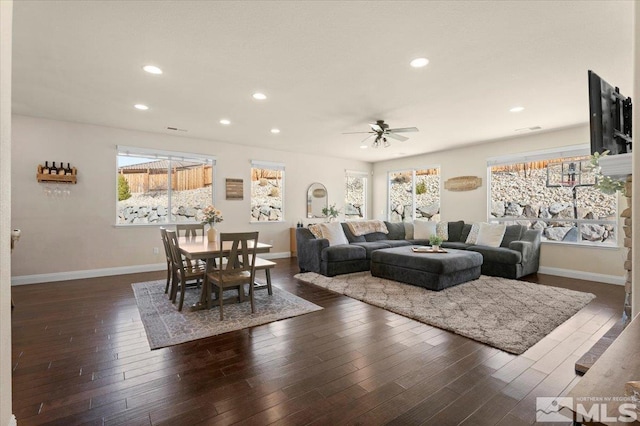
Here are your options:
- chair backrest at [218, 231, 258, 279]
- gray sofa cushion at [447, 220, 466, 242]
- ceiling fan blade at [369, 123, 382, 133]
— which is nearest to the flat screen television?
ceiling fan blade at [369, 123, 382, 133]

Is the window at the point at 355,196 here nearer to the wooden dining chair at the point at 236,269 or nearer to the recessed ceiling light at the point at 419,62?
the wooden dining chair at the point at 236,269

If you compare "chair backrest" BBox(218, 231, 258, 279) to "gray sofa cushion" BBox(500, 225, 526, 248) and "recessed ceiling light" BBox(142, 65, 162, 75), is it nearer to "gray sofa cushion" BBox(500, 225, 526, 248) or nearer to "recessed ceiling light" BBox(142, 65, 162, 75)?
"recessed ceiling light" BBox(142, 65, 162, 75)

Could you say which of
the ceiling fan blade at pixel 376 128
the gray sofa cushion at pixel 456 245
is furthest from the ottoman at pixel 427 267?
the ceiling fan blade at pixel 376 128

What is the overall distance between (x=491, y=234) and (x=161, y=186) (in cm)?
656

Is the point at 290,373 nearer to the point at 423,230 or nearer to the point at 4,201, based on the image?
the point at 4,201

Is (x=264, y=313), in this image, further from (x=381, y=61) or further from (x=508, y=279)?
(x=508, y=279)

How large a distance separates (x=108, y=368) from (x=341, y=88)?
11.6ft

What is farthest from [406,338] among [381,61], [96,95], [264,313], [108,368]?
[96,95]

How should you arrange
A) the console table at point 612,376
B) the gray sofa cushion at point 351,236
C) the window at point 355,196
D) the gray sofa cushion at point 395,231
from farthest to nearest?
1. the window at point 355,196
2. the gray sofa cushion at point 395,231
3. the gray sofa cushion at point 351,236
4. the console table at point 612,376

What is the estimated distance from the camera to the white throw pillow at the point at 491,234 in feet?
18.8

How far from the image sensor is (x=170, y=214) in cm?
605

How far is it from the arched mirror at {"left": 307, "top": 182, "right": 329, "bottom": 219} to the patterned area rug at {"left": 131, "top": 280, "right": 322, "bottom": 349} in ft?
12.7

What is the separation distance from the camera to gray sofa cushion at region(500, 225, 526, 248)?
5660 mm

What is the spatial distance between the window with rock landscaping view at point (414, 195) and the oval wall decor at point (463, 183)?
38cm
